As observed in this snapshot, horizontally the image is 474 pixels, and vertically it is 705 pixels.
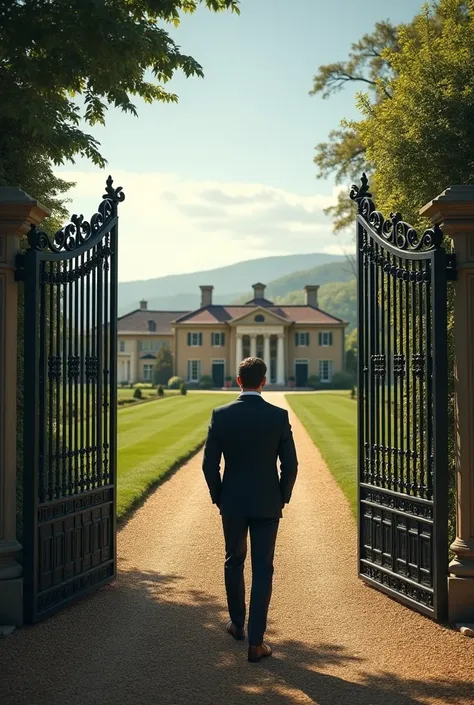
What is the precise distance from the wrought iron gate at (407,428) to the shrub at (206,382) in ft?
191

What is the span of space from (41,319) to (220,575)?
3.01 m

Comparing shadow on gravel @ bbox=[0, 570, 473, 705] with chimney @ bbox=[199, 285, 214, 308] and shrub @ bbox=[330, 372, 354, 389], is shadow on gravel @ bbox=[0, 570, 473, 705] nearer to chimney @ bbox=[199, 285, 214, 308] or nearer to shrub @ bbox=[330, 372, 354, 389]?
shrub @ bbox=[330, 372, 354, 389]

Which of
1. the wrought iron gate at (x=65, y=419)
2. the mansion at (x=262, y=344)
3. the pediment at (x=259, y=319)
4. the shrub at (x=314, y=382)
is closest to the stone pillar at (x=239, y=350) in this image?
the mansion at (x=262, y=344)

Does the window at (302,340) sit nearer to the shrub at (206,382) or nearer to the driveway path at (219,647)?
the shrub at (206,382)

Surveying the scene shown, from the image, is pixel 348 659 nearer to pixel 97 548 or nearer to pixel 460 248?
pixel 97 548

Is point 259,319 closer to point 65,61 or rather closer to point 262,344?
point 262,344

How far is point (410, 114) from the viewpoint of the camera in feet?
26.9

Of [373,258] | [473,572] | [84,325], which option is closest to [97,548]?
[84,325]

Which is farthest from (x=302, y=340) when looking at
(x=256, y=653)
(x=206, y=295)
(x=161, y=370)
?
(x=256, y=653)

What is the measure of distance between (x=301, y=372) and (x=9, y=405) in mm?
64638

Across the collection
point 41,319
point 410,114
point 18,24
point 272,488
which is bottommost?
point 272,488

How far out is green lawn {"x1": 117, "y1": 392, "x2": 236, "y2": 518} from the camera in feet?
40.0

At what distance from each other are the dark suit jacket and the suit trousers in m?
0.10

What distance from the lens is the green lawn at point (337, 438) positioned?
1307cm
